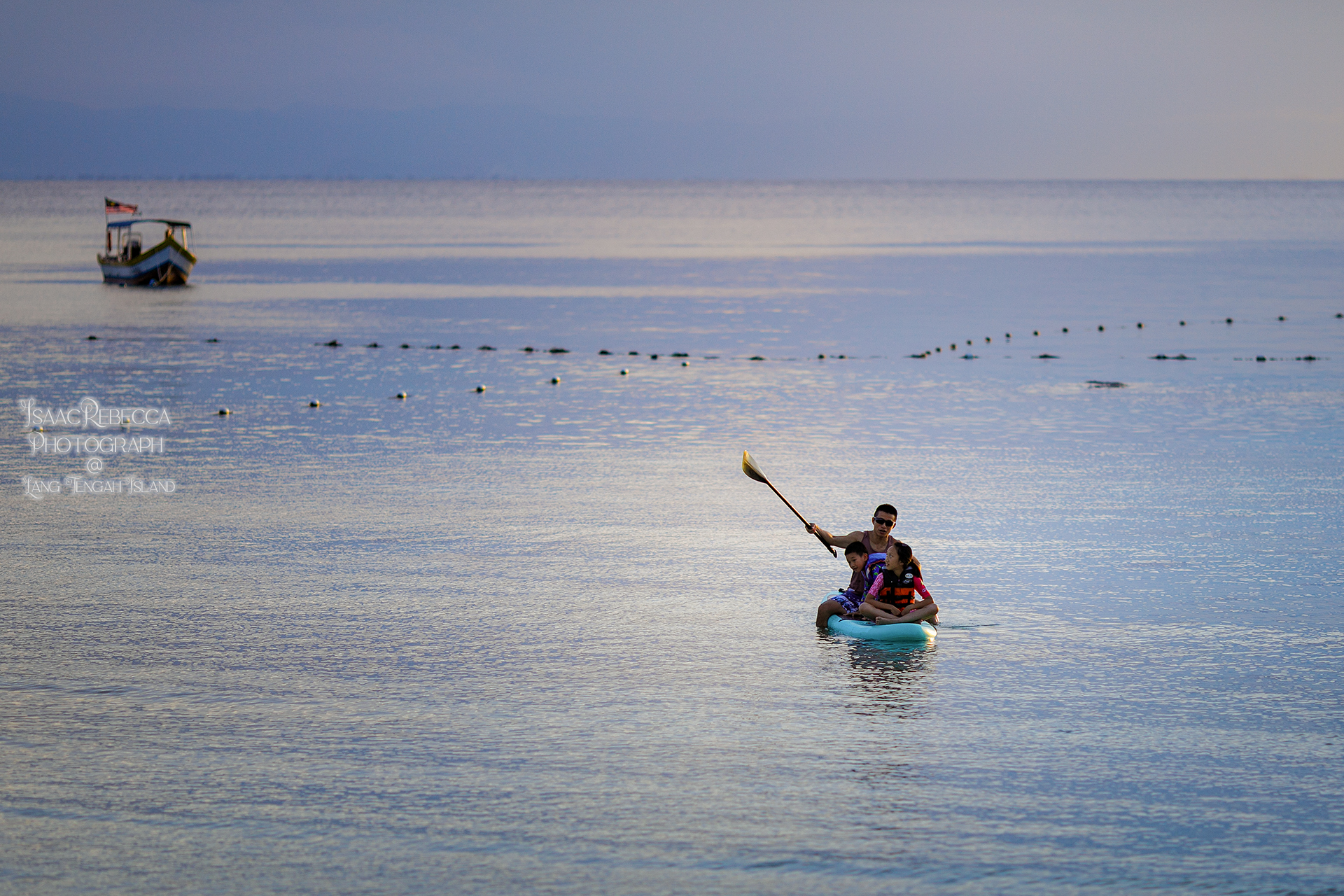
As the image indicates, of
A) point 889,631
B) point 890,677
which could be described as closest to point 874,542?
point 889,631

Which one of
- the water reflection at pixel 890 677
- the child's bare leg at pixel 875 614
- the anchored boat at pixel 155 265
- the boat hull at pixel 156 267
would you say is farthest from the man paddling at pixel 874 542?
the boat hull at pixel 156 267

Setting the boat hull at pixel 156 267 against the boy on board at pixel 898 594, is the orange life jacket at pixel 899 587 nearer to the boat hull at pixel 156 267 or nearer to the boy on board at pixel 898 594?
the boy on board at pixel 898 594

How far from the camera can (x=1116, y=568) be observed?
44.3ft

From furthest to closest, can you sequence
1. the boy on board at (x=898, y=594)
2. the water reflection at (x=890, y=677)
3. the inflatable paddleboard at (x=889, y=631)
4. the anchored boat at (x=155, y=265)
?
1. the anchored boat at (x=155, y=265)
2. the boy on board at (x=898, y=594)
3. the inflatable paddleboard at (x=889, y=631)
4. the water reflection at (x=890, y=677)

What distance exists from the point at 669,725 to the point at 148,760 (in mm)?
3056

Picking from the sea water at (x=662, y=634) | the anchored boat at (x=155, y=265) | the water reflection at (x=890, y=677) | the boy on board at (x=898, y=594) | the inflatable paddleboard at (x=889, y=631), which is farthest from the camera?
the anchored boat at (x=155, y=265)

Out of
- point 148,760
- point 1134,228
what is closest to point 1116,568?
point 148,760

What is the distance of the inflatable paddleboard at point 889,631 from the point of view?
11.3 m

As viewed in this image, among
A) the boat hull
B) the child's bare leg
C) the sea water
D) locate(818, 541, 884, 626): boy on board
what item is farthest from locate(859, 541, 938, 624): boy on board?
the boat hull

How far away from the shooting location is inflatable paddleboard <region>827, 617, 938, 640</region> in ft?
37.1

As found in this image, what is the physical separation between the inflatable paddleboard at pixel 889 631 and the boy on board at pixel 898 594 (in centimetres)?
6

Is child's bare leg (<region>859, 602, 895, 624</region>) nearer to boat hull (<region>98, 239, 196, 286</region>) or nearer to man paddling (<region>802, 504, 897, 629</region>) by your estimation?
man paddling (<region>802, 504, 897, 629</region>)

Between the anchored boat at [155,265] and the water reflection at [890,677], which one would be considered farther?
the anchored boat at [155,265]

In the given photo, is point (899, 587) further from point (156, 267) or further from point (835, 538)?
point (156, 267)
